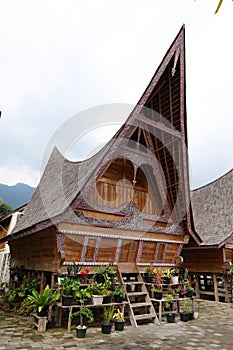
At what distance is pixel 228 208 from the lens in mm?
16266

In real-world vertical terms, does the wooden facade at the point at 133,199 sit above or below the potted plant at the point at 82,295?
above

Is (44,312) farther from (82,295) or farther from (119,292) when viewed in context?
(119,292)

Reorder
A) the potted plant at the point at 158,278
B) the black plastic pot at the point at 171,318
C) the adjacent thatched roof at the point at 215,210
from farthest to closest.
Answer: the adjacent thatched roof at the point at 215,210 < the potted plant at the point at 158,278 < the black plastic pot at the point at 171,318

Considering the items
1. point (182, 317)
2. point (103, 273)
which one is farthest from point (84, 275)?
point (182, 317)

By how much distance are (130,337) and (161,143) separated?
643 cm

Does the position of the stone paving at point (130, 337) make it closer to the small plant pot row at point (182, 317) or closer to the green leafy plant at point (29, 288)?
the small plant pot row at point (182, 317)

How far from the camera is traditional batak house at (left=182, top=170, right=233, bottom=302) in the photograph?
13898mm

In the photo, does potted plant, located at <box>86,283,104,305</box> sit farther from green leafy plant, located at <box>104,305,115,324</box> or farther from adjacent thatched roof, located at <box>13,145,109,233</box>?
adjacent thatched roof, located at <box>13,145,109,233</box>

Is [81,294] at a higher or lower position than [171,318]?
higher

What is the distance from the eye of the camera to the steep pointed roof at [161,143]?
8.98m

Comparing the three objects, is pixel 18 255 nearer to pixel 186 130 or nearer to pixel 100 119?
pixel 100 119

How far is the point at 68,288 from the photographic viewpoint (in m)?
7.59

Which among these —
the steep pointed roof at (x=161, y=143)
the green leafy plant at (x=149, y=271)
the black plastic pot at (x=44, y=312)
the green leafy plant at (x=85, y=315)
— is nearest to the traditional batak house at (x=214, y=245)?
the steep pointed roof at (x=161, y=143)

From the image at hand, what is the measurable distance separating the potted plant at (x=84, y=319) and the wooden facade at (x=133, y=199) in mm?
1331
